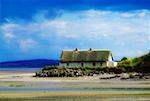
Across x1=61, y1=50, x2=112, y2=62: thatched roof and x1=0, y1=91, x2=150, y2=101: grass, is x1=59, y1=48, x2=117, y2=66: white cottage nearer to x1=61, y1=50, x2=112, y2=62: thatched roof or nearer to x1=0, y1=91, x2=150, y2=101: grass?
x1=61, y1=50, x2=112, y2=62: thatched roof

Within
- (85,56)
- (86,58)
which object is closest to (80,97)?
(86,58)

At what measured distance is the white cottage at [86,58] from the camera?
80875mm

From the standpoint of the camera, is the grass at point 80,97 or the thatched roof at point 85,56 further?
the thatched roof at point 85,56

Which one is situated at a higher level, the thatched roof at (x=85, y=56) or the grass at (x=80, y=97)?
the thatched roof at (x=85, y=56)

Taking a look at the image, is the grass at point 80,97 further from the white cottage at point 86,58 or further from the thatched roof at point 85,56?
the thatched roof at point 85,56

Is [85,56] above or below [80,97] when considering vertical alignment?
above

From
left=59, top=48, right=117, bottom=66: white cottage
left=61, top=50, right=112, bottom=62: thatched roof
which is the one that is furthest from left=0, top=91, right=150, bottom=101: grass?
left=61, top=50, right=112, bottom=62: thatched roof

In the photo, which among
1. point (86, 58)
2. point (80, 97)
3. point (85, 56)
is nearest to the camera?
point (80, 97)

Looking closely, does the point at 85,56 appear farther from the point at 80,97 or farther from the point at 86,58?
the point at 80,97

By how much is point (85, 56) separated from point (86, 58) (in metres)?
0.40

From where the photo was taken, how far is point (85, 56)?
268 feet

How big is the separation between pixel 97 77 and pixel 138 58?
9205 millimetres

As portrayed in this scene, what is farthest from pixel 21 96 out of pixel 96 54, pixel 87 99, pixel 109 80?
pixel 96 54

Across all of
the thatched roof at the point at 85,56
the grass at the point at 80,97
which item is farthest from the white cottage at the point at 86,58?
the grass at the point at 80,97
